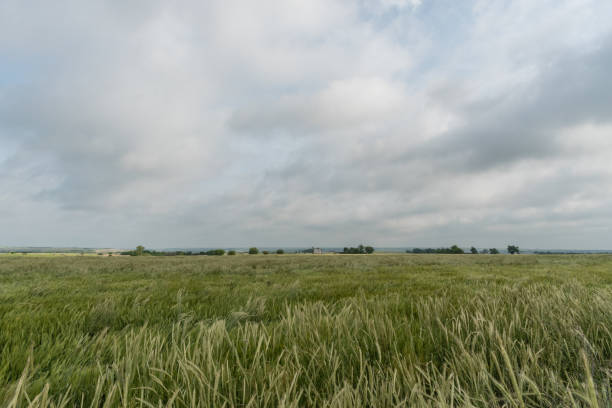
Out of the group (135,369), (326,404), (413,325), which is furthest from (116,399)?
(413,325)

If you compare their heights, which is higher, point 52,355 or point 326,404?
point 326,404

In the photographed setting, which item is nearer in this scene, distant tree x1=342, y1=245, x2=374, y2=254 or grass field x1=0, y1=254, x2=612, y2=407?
grass field x1=0, y1=254, x2=612, y2=407

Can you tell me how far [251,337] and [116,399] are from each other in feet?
2.66

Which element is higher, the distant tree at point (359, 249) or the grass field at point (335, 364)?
the grass field at point (335, 364)

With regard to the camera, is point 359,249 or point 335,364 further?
point 359,249

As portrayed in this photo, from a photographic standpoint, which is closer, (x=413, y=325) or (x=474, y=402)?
(x=474, y=402)

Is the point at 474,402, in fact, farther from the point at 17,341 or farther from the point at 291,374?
the point at 17,341

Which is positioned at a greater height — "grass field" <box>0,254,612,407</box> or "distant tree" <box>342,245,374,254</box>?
"grass field" <box>0,254,612,407</box>

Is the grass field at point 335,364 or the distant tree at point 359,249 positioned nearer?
the grass field at point 335,364

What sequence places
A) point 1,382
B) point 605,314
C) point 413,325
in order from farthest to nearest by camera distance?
1. point 413,325
2. point 605,314
3. point 1,382

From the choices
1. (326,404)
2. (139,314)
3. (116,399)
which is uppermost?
(326,404)

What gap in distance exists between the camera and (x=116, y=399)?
1.15 meters

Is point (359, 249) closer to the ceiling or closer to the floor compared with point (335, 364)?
closer to the floor

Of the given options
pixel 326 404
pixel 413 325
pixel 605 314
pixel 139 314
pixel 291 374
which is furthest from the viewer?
pixel 139 314
